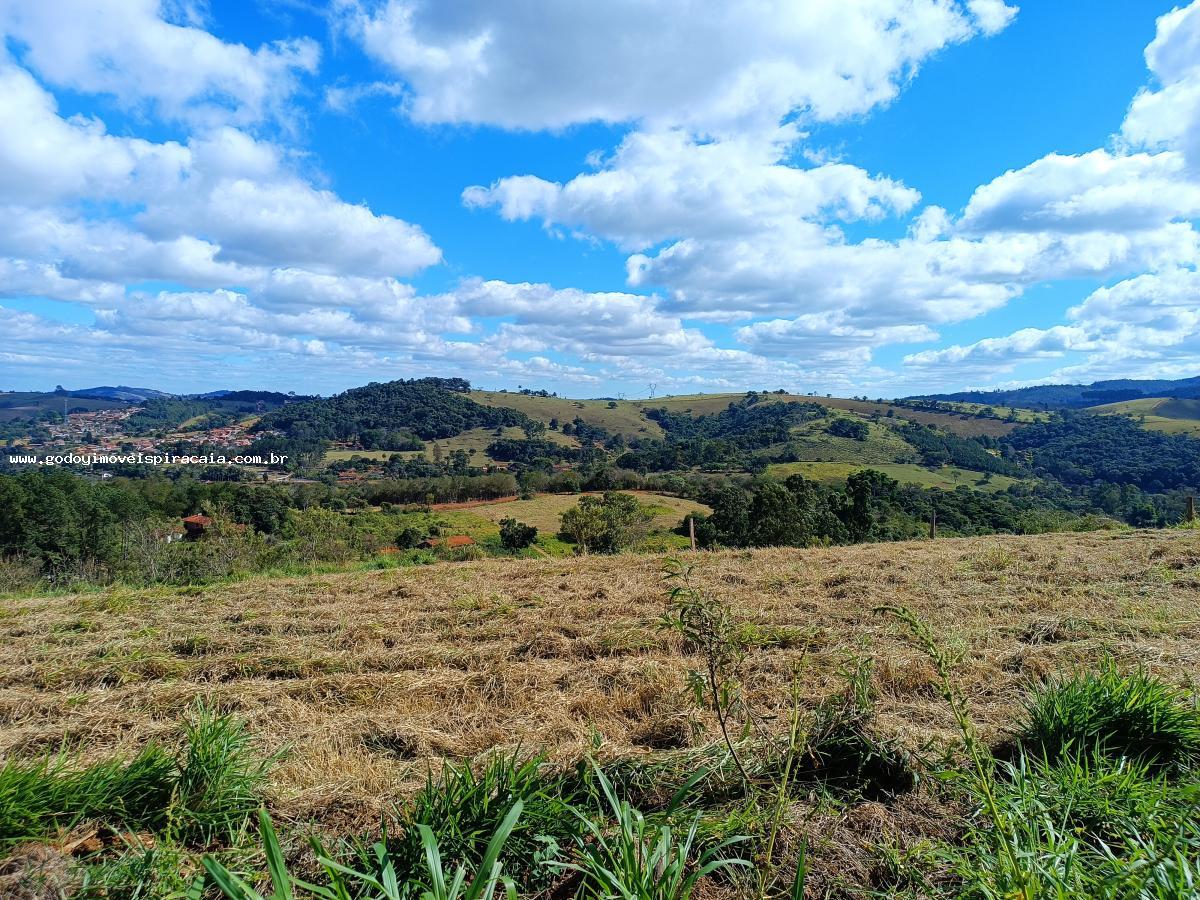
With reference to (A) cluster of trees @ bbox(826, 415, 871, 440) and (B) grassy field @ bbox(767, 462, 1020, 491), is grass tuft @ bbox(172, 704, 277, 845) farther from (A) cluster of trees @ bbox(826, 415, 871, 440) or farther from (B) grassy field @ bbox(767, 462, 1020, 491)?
(A) cluster of trees @ bbox(826, 415, 871, 440)

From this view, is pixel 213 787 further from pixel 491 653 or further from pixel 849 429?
pixel 849 429

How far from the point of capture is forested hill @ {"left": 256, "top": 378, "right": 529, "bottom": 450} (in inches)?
5369

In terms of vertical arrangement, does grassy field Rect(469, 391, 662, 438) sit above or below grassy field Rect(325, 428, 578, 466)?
above

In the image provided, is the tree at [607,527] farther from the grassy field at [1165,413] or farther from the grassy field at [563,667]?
the grassy field at [1165,413]

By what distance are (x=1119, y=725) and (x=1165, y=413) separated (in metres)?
176

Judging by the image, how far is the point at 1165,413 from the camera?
427 feet

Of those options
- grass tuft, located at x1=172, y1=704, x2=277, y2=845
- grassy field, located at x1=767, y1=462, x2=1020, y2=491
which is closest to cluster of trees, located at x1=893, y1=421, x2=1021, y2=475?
grassy field, located at x1=767, y1=462, x2=1020, y2=491

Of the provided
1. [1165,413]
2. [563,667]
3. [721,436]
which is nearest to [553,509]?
[563,667]

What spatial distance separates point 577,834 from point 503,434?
13156 centimetres

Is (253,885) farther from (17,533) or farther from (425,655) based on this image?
(17,533)

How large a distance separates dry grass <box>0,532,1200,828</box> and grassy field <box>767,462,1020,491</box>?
72.0 metres

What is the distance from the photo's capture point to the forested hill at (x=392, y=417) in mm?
136375

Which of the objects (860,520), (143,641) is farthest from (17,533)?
(860,520)

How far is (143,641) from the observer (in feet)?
20.3
